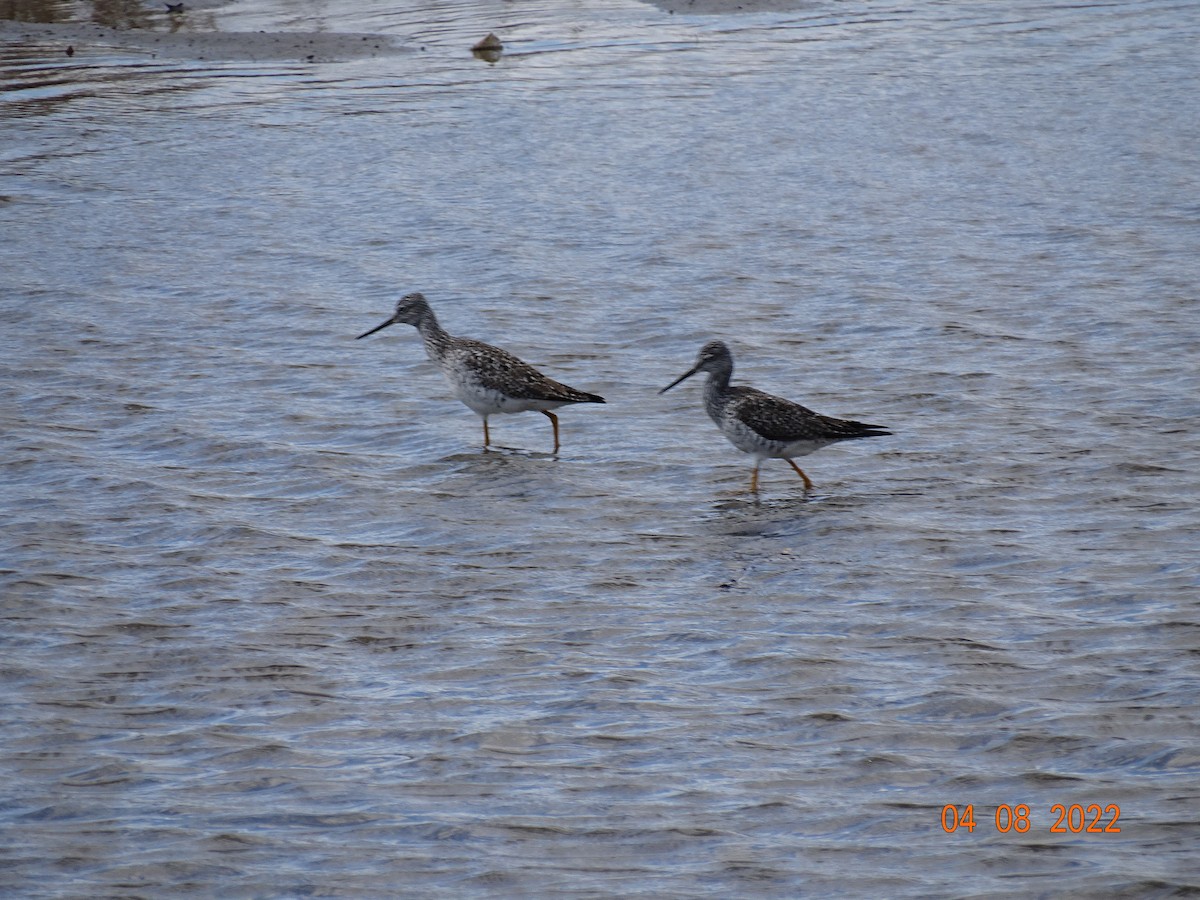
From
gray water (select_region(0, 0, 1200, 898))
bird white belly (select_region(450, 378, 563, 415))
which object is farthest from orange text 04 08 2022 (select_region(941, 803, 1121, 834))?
bird white belly (select_region(450, 378, 563, 415))

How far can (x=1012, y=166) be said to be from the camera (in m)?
19.7

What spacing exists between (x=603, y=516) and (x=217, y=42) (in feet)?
66.5

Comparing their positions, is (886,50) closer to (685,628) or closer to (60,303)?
(60,303)

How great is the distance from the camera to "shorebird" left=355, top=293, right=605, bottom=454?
11500 millimetres

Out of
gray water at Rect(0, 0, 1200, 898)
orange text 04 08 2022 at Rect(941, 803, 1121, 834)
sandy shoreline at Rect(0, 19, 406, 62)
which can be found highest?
sandy shoreline at Rect(0, 19, 406, 62)

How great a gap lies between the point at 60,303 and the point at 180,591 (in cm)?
719

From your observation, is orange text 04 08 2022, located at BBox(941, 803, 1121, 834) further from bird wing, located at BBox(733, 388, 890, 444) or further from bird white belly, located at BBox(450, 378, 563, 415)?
bird white belly, located at BBox(450, 378, 563, 415)

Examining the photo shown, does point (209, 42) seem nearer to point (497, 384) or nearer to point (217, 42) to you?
point (217, 42)

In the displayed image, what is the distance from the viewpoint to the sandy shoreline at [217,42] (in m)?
27.3

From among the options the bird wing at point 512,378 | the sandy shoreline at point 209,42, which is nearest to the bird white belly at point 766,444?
the bird wing at point 512,378

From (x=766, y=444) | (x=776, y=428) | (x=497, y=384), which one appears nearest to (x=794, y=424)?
(x=776, y=428)

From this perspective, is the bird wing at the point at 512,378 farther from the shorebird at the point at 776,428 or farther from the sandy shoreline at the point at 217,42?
the sandy shoreline at the point at 217,42

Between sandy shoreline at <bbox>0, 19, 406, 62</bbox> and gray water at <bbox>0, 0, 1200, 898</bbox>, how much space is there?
5167 millimetres

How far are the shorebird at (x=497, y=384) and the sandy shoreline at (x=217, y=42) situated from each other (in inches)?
666
